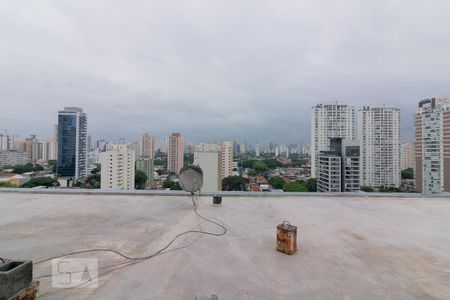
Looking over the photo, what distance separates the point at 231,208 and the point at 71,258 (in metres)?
2.41

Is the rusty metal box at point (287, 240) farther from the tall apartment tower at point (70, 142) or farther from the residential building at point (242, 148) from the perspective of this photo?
the residential building at point (242, 148)

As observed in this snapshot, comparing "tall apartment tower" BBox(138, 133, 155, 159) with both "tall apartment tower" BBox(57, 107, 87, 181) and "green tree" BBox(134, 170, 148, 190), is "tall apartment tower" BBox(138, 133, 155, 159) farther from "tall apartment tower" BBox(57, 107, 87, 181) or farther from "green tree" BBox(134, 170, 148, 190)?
"green tree" BBox(134, 170, 148, 190)

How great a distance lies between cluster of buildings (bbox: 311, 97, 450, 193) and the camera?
21.8m

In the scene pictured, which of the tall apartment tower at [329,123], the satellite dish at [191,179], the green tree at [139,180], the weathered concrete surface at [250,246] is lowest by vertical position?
the green tree at [139,180]

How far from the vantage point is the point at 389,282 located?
5.70 feet

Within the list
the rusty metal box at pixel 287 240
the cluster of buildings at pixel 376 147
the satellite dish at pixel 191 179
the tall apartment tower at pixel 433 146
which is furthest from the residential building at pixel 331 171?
the rusty metal box at pixel 287 240

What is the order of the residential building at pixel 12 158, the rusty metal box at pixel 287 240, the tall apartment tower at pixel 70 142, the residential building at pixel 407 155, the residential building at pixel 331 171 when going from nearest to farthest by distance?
the rusty metal box at pixel 287 240, the residential building at pixel 331 171, the tall apartment tower at pixel 70 142, the residential building at pixel 407 155, the residential building at pixel 12 158

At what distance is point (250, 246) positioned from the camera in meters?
2.36

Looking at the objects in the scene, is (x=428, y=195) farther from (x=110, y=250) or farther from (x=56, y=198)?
(x=56, y=198)

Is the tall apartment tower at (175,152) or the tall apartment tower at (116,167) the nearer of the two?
the tall apartment tower at (116,167)

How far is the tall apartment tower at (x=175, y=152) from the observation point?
1386 inches

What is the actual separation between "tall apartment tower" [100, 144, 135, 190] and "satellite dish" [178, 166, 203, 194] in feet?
67.0

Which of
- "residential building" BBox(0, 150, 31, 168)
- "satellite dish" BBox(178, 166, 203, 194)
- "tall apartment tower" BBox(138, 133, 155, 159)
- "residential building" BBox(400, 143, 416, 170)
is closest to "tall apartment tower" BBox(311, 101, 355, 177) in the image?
"residential building" BBox(400, 143, 416, 170)

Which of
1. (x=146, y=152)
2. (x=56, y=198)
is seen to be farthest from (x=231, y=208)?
(x=146, y=152)
